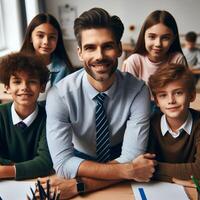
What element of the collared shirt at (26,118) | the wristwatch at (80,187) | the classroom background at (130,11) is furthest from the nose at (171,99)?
the classroom background at (130,11)

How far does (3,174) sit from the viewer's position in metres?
A: 1.34

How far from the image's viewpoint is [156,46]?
6.81 ft

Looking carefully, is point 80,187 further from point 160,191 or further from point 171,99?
point 171,99

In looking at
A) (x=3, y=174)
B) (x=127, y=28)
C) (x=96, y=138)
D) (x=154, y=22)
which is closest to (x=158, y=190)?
(x=96, y=138)

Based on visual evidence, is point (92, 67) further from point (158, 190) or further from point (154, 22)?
point (154, 22)

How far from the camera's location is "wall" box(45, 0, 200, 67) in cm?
573

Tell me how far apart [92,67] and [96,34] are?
15 cm

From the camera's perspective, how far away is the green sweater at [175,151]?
4.35 ft

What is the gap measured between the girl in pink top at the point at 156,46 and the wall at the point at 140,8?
3.78 metres

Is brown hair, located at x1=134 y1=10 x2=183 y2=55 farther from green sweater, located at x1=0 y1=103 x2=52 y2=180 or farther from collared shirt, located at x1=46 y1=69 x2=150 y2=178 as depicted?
green sweater, located at x1=0 y1=103 x2=52 y2=180

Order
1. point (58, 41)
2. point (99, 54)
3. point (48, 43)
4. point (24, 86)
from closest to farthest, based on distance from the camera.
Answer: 1. point (99, 54)
2. point (24, 86)
3. point (48, 43)
4. point (58, 41)

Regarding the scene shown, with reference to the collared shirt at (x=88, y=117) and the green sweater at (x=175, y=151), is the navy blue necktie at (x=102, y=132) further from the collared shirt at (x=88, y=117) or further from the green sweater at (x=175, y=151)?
the green sweater at (x=175, y=151)

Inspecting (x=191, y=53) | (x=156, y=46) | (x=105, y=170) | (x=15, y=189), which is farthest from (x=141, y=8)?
(x=15, y=189)

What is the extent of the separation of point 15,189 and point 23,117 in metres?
0.36
